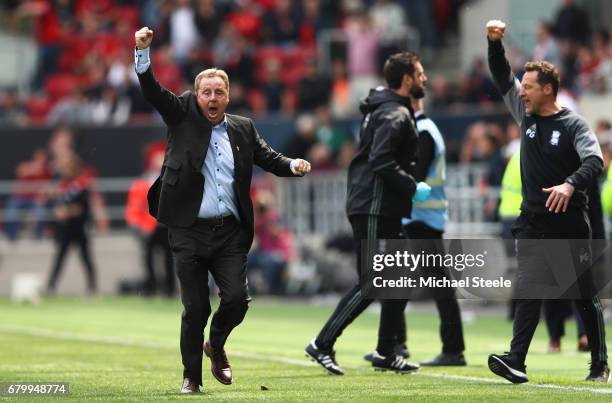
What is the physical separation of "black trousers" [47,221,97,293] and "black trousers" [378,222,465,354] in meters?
13.5

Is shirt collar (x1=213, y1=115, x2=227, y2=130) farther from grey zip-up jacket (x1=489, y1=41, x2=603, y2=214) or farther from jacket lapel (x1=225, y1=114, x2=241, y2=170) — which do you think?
grey zip-up jacket (x1=489, y1=41, x2=603, y2=214)

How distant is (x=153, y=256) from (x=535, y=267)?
51.1ft

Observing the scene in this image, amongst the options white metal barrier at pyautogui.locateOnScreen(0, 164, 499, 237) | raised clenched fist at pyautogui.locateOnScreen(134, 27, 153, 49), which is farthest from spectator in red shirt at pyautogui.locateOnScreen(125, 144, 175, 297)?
raised clenched fist at pyautogui.locateOnScreen(134, 27, 153, 49)

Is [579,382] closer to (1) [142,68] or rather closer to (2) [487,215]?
(1) [142,68]

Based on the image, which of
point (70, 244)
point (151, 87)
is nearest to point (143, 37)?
point (151, 87)

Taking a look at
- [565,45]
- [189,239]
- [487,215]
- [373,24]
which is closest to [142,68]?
[189,239]

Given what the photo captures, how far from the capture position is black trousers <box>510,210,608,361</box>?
11055 millimetres

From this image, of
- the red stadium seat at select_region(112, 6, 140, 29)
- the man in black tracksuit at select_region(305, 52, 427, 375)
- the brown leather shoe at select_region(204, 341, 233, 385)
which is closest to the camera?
the brown leather shoe at select_region(204, 341, 233, 385)

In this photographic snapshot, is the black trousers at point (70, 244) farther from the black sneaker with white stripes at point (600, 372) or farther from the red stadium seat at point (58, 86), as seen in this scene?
the black sneaker with white stripes at point (600, 372)

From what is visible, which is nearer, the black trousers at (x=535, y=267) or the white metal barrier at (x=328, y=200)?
the black trousers at (x=535, y=267)

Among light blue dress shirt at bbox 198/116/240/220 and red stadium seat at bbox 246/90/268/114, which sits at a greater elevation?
red stadium seat at bbox 246/90/268/114

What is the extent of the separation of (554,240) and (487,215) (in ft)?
39.8

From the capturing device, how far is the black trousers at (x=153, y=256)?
2588 cm

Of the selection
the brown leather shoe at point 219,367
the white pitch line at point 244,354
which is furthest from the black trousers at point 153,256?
the brown leather shoe at point 219,367
